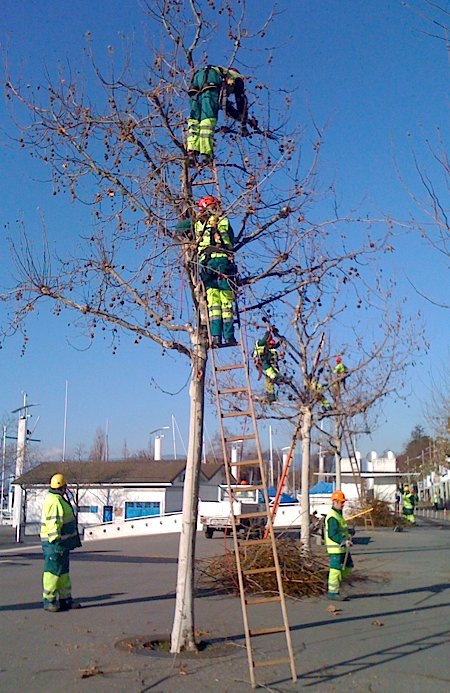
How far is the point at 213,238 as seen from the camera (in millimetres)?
8883

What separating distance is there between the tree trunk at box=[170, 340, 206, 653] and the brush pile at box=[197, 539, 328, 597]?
12.5 feet

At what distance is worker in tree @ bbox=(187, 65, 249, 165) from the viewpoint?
9094mm

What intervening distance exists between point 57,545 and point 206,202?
5.46 m

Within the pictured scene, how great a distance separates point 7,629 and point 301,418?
993 centimetres

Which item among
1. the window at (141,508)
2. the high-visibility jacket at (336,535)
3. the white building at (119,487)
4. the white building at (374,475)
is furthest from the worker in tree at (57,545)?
the window at (141,508)

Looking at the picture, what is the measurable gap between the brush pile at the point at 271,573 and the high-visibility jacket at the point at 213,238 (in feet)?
17.4

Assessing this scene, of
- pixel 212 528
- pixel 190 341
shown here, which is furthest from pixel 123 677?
pixel 212 528

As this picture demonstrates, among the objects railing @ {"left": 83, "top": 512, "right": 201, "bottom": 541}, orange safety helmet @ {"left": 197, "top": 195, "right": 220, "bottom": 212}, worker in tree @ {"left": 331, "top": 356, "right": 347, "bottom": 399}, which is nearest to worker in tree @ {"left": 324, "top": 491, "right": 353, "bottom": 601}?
orange safety helmet @ {"left": 197, "top": 195, "right": 220, "bottom": 212}

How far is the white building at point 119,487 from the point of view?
51.5m

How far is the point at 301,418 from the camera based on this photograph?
59.4 feet

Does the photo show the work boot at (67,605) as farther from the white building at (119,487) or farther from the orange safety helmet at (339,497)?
the white building at (119,487)

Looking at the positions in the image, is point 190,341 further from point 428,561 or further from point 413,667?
point 428,561

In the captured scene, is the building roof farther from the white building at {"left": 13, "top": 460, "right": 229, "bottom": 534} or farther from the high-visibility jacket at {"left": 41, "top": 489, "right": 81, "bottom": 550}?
the high-visibility jacket at {"left": 41, "top": 489, "right": 81, "bottom": 550}

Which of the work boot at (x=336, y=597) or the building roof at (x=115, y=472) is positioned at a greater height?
the building roof at (x=115, y=472)
